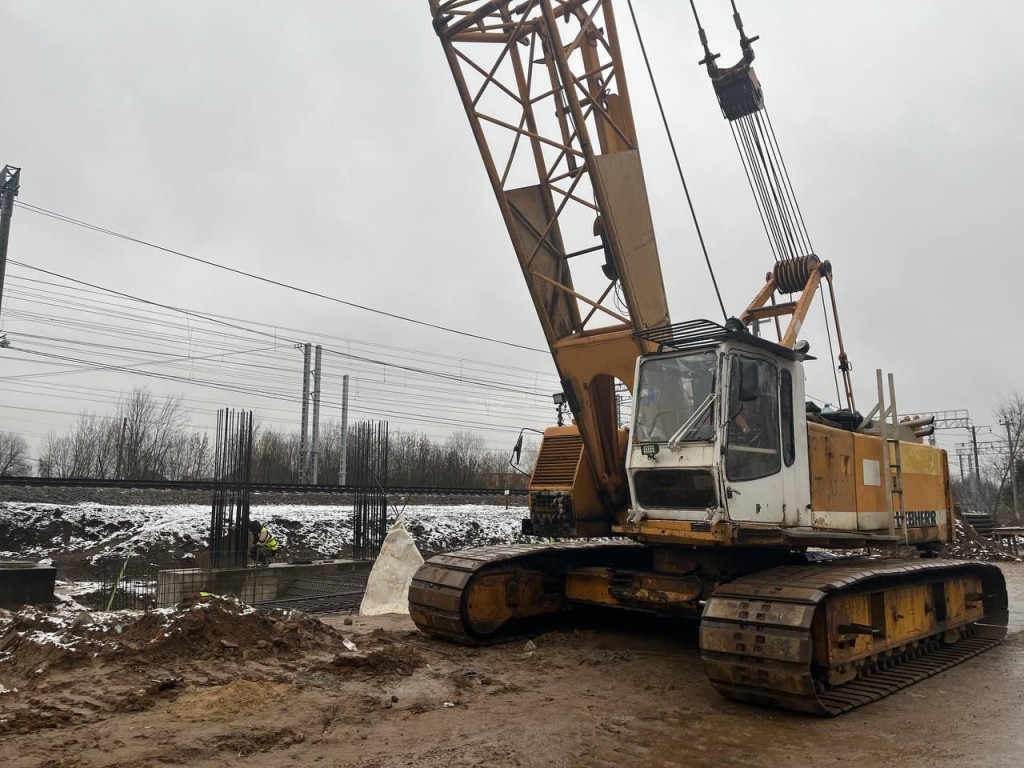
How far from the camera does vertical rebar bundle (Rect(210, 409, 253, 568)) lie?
47.4 ft

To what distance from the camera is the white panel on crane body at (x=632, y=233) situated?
24.2ft

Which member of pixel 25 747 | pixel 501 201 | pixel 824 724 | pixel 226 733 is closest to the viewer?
pixel 25 747

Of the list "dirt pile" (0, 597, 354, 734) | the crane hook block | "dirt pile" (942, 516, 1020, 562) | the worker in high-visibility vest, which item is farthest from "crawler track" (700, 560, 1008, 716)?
"dirt pile" (942, 516, 1020, 562)

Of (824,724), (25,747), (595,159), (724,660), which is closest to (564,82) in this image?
(595,159)

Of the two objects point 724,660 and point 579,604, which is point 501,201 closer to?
point 579,604

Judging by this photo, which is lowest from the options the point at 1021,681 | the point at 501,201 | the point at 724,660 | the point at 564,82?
the point at 1021,681

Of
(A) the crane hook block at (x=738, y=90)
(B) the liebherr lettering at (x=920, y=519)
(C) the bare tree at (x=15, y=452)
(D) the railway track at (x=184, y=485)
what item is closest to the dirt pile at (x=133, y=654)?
(B) the liebherr lettering at (x=920, y=519)

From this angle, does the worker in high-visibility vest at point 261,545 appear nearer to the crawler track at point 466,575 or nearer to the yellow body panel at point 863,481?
the crawler track at point 466,575

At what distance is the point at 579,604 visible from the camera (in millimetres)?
8273

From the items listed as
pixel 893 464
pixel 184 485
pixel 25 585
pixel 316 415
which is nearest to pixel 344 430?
pixel 316 415

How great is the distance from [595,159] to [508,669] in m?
4.72

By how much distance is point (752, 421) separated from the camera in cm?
648

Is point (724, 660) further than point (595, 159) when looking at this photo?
No

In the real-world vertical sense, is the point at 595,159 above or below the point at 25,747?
above
